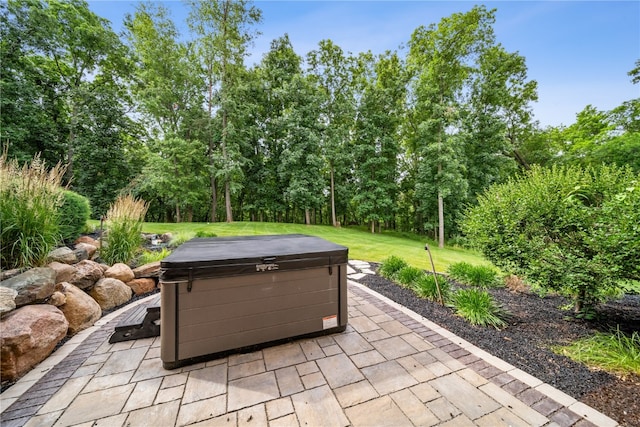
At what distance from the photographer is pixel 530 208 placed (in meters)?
2.65

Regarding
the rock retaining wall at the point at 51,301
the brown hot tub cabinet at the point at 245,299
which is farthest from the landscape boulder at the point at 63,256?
the brown hot tub cabinet at the point at 245,299

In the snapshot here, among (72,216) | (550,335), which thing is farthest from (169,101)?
(550,335)

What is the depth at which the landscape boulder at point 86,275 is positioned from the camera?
2.58 metres

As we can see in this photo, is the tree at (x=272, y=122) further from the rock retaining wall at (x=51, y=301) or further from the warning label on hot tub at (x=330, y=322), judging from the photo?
the warning label on hot tub at (x=330, y=322)

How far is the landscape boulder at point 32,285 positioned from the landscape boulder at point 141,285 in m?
1.02

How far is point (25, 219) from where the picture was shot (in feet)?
7.88

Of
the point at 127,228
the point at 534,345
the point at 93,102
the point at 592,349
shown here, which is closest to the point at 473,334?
the point at 534,345

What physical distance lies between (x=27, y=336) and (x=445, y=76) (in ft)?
43.9

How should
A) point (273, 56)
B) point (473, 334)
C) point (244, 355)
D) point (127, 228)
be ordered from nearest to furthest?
point (244, 355) < point (473, 334) < point (127, 228) < point (273, 56)

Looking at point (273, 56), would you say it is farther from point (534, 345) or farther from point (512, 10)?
point (534, 345)

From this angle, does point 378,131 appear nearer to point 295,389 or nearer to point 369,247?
point 369,247

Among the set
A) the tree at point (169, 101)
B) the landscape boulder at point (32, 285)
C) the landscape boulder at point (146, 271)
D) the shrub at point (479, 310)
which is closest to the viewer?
the landscape boulder at point (32, 285)

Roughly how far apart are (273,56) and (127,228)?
1346cm

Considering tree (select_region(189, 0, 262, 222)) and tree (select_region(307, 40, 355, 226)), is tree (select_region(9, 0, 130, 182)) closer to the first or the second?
tree (select_region(189, 0, 262, 222))
